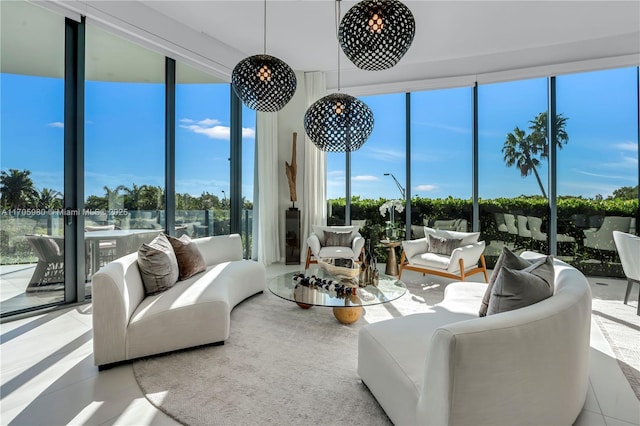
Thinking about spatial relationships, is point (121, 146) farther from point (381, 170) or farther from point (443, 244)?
point (443, 244)

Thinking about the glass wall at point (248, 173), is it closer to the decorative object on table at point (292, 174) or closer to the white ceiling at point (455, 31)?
the decorative object on table at point (292, 174)

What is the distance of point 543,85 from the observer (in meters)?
4.82

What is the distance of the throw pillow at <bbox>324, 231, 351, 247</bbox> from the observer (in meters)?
4.93

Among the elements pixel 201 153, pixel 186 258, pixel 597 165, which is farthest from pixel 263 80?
pixel 597 165

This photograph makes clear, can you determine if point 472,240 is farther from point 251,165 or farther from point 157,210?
point 157,210

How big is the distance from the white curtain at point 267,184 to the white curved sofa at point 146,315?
2.59 meters

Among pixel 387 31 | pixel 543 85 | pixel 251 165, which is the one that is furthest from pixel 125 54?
pixel 543 85

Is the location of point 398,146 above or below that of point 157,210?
above

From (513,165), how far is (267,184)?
381 centimetres

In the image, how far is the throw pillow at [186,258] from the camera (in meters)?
3.05

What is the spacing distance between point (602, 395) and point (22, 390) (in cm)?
328

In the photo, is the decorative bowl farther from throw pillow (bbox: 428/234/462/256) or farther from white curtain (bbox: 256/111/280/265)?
white curtain (bbox: 256/111/280/265)

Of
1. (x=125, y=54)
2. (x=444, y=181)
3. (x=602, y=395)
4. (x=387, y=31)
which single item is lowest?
(x=602, y=395)

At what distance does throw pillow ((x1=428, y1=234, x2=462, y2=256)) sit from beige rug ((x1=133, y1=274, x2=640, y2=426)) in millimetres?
1534
